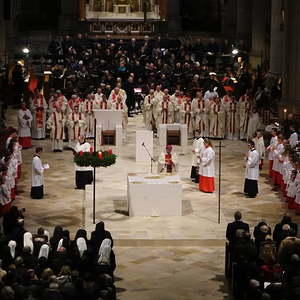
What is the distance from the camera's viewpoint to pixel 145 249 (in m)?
25.2

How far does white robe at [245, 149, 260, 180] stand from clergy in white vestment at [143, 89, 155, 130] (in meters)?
10.1

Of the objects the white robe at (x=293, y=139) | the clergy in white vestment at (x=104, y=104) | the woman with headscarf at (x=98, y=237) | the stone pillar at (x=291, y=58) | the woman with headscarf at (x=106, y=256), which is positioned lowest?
the woman with headscarf at (x=106, y=256)

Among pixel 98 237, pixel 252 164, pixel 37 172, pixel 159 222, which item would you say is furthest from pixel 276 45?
pixel 98 237

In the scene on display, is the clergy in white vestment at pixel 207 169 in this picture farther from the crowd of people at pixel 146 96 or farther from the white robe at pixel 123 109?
the white robe at pixel 123 109

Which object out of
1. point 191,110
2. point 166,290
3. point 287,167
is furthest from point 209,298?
point 191,110

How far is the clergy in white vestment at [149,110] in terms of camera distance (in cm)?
3919

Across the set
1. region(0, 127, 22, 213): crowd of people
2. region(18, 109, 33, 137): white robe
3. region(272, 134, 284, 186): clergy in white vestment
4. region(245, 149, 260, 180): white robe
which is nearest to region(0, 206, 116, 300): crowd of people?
region(0, 127, 22, 213): crowd of people

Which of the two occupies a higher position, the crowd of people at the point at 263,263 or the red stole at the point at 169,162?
the red stole at the point at 169,162

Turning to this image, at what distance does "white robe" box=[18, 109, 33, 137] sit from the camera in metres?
36.7

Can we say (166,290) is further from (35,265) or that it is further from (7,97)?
(7,97)

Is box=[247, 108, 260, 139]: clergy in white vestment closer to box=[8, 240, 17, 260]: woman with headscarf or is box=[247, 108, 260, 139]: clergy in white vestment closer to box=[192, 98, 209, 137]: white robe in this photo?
box=[192, 98, 209, 137]: white robe

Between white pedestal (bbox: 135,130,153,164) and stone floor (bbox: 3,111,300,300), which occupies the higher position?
white pedestal (bbox: 135,130,153,164)

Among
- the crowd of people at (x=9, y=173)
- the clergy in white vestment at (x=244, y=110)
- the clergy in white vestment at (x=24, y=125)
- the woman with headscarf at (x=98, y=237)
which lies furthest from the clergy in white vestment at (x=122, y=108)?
the woman with headscarf at (x=98, y=237)

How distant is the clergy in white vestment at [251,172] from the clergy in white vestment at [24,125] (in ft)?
32.1
